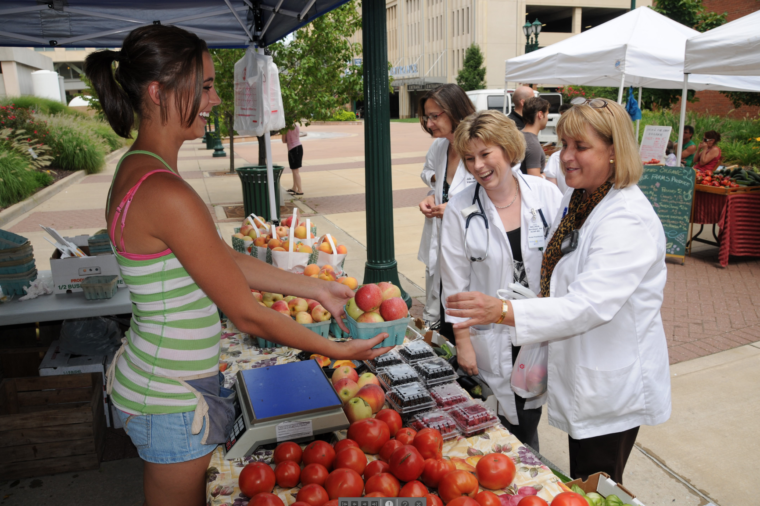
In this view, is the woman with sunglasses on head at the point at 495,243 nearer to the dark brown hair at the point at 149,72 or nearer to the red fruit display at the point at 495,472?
the red fruit display at the point at 495,472

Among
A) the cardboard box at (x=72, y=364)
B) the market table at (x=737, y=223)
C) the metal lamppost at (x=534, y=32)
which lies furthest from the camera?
the metal lamppost at (x=534, y=32)

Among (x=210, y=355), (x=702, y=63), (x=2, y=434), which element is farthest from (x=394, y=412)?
(x=702, y=63)

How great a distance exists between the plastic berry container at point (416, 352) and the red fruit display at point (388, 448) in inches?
26.8

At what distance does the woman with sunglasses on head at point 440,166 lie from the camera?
394 centimetres

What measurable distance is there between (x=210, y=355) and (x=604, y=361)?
1486 mm

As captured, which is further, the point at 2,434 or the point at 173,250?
the point at 2,434

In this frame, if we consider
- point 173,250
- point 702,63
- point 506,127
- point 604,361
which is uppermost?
point 702,63

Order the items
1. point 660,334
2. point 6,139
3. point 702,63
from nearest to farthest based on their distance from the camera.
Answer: point 660,334
point 702,63
point 6,139

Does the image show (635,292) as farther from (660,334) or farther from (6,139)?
(6,139)

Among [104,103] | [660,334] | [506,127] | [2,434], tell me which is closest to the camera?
[104,103]

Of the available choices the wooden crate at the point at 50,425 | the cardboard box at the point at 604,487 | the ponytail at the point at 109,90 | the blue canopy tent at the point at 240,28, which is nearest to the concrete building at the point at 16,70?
the blue canopy tent at the point at 240,28

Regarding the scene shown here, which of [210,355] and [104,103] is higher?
[104,103]

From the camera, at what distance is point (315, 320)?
112 inches

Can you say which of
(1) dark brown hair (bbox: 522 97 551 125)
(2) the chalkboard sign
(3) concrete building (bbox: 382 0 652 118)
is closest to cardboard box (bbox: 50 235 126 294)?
(1) dark brown hair (bbox: 522 97 551 125)
